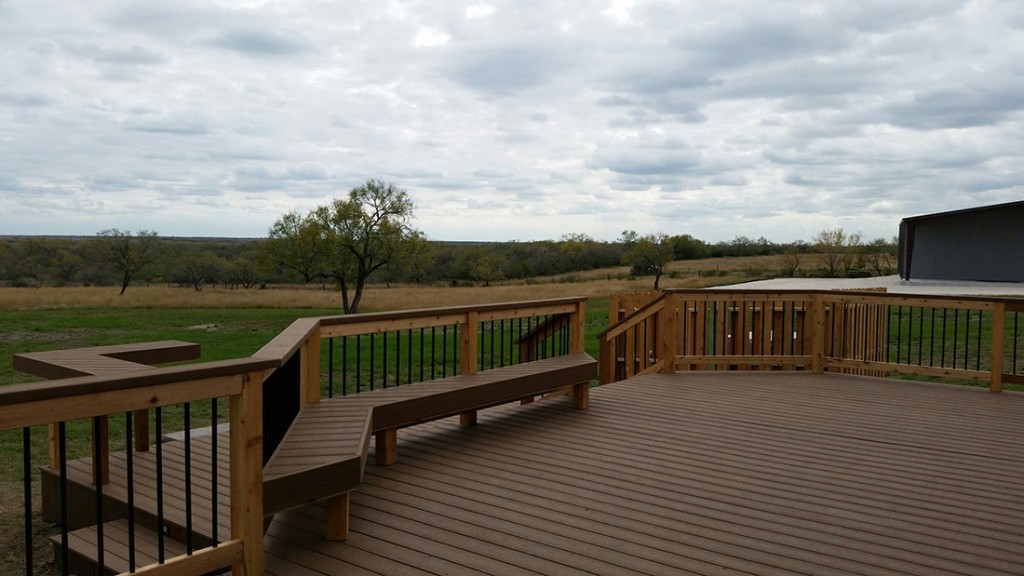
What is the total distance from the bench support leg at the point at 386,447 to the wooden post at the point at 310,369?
54 centimetres

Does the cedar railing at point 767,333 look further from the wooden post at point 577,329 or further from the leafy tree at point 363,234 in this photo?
the leafy tree at point 363,234

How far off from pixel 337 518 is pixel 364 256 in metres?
28.8

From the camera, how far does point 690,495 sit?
4.53 metres

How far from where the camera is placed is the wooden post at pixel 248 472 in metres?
3.04

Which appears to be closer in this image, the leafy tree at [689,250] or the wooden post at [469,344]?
the wooden post at [469,344]

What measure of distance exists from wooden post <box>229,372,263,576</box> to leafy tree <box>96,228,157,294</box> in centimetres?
4507

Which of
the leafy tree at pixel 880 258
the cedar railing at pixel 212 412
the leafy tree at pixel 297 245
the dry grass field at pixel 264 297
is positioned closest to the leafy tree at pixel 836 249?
the leafy tree at pixel 880 258

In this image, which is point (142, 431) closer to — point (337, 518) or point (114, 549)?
point (114, 549)

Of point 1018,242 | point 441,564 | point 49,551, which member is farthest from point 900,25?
point 1018,242

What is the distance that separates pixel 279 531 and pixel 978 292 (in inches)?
1033

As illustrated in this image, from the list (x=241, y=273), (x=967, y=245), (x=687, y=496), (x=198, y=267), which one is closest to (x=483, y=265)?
(x=241, y=273)

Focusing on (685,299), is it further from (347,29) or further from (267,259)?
(267,259)

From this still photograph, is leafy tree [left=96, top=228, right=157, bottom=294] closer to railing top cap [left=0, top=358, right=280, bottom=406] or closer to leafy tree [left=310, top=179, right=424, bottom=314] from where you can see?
leafy tree [left=310, top=179, right=424, bottom=314]

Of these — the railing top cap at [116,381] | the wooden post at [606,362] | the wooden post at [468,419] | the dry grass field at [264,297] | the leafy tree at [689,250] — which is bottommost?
the dry grass field at [264,297]
